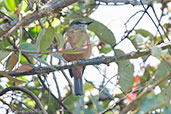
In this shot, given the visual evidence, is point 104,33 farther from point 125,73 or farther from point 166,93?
point 166,93

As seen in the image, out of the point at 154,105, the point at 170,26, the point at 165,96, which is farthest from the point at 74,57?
the point at 154,105

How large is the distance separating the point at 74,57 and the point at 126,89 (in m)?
1.30

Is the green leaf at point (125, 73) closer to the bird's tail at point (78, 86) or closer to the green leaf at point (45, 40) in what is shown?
the bird's tail at point (78, 86)

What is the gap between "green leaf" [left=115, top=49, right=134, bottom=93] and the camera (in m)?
2.89

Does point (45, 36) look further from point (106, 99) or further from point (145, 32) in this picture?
point (106, 99)

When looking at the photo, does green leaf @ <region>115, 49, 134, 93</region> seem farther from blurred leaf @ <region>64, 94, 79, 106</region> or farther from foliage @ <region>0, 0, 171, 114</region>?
blurred leaf @ <region>64, 94, 79, 106</region>

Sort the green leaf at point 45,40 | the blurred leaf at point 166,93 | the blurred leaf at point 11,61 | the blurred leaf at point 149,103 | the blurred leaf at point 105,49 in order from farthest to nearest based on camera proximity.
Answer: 1. the blurred leaf at point 105,49
2. the blurred leaf at point 11,61
3. the green leaf at point 45,40
4. the blurred leaf at point 166,93
5. the blurred leaf at point 149,103

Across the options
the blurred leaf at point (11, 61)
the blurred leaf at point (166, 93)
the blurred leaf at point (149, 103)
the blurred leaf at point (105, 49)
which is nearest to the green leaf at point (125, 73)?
the blurred leaf at point (105, 49)

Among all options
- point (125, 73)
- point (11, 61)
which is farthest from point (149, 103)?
point (125, 73)

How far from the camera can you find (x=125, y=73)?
9.69 ft

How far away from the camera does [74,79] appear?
4074mm

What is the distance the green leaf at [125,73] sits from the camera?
2.89 m

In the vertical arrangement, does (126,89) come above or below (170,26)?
below

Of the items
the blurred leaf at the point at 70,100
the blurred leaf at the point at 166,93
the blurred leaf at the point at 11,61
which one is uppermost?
the blurred leaf at the point at 70,100
